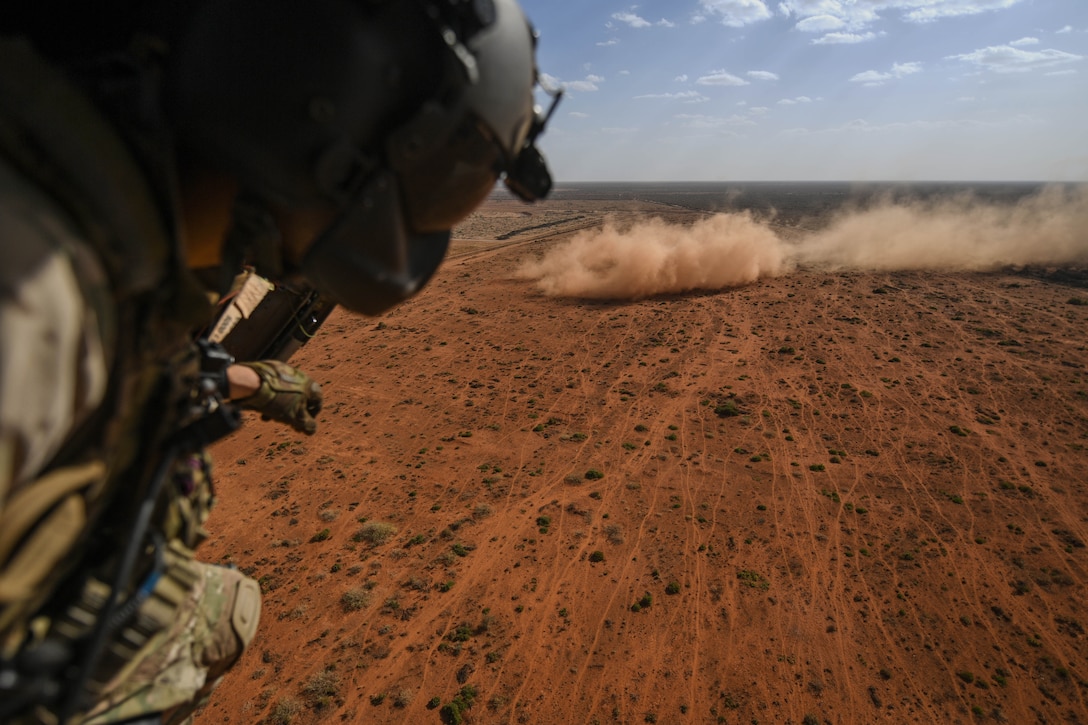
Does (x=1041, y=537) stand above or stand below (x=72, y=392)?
below

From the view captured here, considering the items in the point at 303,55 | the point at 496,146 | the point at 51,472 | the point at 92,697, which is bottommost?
the point at 92,697

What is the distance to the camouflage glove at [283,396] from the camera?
9.59 feet

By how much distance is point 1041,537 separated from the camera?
29.8ft

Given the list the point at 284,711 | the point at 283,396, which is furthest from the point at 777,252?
the point at 283,396

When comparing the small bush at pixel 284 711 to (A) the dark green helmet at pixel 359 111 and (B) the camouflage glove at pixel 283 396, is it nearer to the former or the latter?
(B) the camouflage glove at pixel 283 396

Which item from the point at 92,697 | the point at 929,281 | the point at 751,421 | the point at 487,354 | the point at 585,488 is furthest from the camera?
the point at 929,281

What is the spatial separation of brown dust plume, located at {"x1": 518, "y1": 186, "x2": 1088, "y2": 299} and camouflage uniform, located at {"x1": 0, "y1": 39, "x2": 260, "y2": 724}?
75.7ft

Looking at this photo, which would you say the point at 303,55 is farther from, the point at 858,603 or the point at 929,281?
the point at 929,281

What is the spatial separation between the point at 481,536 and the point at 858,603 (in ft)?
18.8

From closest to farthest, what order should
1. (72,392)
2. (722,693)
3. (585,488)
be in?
(72,392) < (722,693) < (585,488)

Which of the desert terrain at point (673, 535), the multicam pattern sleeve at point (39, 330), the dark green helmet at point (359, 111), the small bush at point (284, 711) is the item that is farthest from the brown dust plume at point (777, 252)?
the multicam pattern sleeve at point (39, 330)

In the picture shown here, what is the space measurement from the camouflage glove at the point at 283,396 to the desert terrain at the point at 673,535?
4772 millimetres

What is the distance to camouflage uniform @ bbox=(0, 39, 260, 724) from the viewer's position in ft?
3.49

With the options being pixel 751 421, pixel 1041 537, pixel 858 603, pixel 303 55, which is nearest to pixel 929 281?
pixel 751 421
